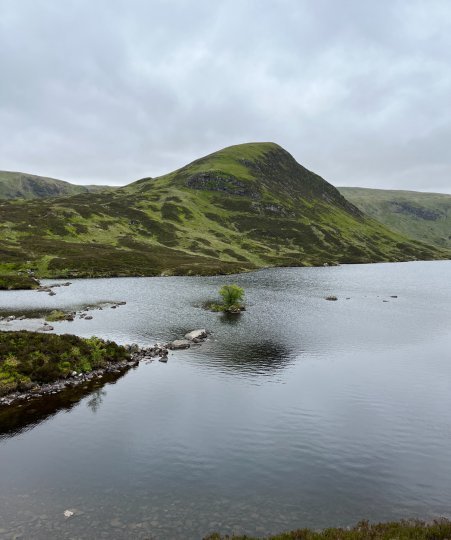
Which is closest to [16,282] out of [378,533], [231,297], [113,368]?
[231,297]

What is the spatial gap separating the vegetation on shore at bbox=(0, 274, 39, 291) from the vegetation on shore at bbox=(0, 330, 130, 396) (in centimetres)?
7115

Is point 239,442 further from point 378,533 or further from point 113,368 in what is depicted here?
point 113,368

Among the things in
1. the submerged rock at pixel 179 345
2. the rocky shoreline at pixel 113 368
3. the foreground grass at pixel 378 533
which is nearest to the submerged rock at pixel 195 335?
the rocky shoreline at pixel 113 368

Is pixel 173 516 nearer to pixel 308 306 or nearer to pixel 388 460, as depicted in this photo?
pixel 388 460

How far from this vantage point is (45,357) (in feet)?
155

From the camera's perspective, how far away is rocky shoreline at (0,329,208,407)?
40.8 meters

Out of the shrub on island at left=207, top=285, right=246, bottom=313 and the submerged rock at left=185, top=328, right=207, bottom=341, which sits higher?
the shrub on island at left=207, top=285, right=246, bottom=313

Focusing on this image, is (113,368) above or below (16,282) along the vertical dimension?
below

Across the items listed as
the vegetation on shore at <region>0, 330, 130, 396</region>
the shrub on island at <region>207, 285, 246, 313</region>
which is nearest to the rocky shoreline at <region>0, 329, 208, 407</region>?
the vegetation on shore at <region>0, 330, 130, 396</region>

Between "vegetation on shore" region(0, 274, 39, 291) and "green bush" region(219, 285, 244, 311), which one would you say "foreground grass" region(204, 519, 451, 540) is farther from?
"vegetation on shore" region(0, 274, 39, 291)

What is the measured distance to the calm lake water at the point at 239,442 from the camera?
23359mm

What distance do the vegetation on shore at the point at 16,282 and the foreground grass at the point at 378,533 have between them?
112 metres

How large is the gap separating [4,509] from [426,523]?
23689mm

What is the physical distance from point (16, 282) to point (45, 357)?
82.6 meters
